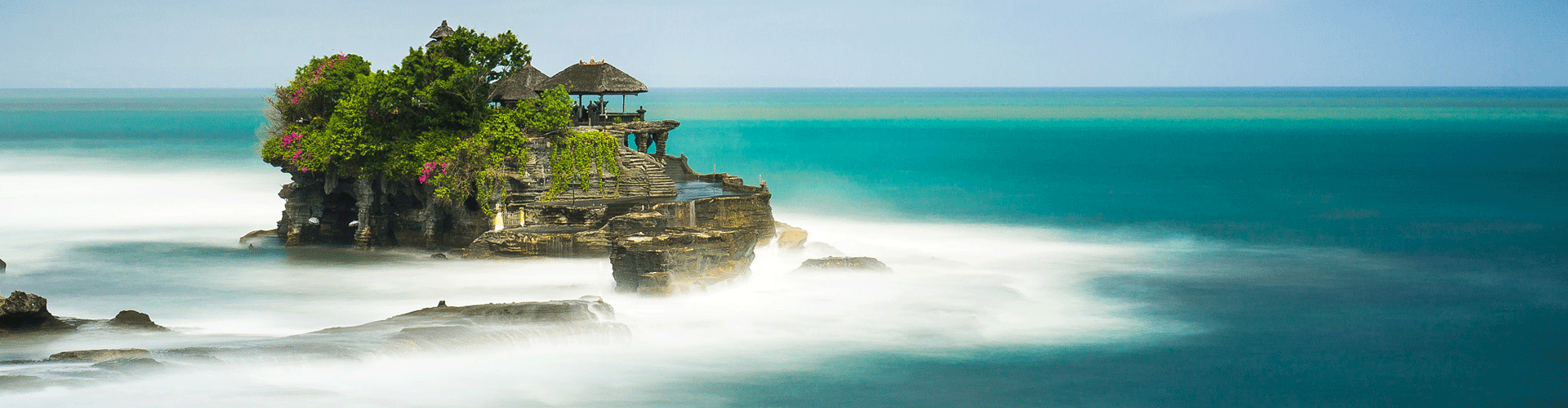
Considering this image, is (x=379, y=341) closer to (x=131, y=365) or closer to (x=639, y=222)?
(x=131, y=365)

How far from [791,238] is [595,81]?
6.06 m

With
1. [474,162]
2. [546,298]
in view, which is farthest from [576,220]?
[546,298]

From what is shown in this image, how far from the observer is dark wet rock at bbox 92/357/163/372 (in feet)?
56.9

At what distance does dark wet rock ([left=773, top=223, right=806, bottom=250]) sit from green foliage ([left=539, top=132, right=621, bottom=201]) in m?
4.35

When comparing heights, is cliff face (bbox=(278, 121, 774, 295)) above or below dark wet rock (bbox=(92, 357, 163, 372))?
above

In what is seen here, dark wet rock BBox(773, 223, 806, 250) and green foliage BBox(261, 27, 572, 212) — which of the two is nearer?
green foliage BBox(261, 27, 572, 212)

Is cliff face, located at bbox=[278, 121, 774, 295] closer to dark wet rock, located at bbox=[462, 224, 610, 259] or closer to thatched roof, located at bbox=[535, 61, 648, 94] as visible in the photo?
dark wet rock, located at bbox=[462, 224, 610, 259]

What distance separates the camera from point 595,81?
3136cm

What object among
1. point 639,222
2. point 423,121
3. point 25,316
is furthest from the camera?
point 423,121

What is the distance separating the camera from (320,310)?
23.9 m

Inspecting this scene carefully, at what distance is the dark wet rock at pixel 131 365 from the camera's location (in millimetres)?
17328

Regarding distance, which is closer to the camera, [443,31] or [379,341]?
[379,341]

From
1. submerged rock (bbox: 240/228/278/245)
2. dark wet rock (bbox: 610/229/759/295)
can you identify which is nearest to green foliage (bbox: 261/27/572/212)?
submerged rock (bbox: 240/228/278/245)

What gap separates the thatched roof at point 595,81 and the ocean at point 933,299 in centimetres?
536
